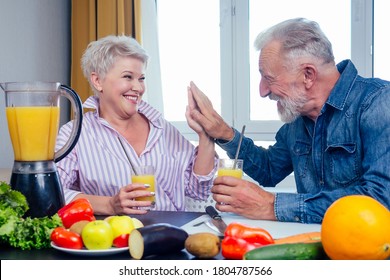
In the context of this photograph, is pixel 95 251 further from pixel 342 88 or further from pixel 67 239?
pixel 342 88

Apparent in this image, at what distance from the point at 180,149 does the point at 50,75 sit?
1583 millimetres

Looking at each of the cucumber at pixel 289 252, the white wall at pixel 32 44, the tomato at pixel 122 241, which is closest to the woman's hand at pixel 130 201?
the tomato at pixel 122 241

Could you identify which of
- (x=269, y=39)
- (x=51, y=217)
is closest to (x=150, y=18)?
(x=269, y=39)

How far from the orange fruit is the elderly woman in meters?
1.09

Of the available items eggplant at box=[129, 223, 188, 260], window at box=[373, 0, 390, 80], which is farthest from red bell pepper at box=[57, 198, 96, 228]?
window at box=[373, 0, 390, 80]

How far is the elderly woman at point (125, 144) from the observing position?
198 cm

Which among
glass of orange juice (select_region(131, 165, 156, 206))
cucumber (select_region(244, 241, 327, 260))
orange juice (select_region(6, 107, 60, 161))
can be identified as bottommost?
glass of orange juice (select_region(131, 165, 156, 206))

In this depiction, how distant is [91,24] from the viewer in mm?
3545

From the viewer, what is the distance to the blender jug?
4.23ft

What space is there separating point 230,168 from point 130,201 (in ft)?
1.12

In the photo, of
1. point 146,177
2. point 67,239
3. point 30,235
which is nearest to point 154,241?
point 67,239

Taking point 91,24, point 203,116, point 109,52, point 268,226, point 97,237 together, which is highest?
point 91,24

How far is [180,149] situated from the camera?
2.12 meters

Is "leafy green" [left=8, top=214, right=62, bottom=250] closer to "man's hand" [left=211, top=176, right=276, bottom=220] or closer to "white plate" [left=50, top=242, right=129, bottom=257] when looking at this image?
"white plate" [left=50, top=242, right=129, bottom=257]
